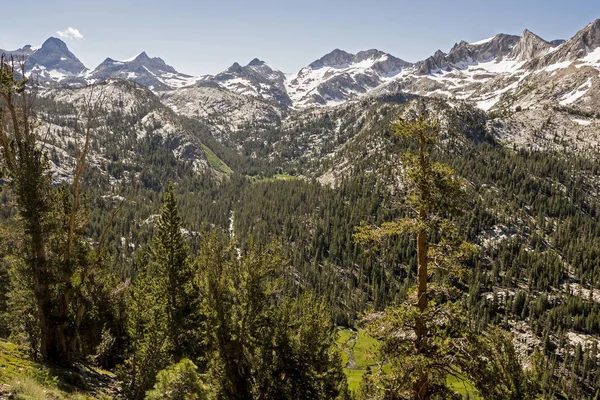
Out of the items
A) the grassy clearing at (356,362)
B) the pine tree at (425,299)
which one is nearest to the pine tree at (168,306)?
the pine tree at (425,299)

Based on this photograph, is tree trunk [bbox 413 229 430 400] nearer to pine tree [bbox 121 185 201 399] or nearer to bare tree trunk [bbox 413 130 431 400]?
bare tree trunk [bbox 413 130 431 400]

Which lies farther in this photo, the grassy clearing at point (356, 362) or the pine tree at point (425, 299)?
the grassy clearing at point (356, 362)

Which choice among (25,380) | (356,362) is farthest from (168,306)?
(356,362)

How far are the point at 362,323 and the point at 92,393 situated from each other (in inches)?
804

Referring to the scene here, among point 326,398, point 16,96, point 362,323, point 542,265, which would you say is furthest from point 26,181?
point 542,265

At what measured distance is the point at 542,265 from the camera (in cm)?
17638

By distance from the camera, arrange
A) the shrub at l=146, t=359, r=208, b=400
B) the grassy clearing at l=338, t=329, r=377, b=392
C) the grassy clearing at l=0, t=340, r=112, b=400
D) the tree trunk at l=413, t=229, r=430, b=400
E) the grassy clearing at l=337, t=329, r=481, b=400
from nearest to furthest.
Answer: the tree trunk at l=413, t=229, r=430, b=400, the grassy clearing at l=0, t=340, r=112, b=400, the shrub at l=146, t=359, r=208, b=400, the grassy clearing at l=337, t=329, r=481, b=400, the grassy clearing at l=338, t=329, r=377, b=392

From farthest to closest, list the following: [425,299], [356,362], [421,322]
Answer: [356,362], [425,299], [421,322]

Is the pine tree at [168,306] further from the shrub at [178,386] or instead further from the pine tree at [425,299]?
the pine tree at [425,299]

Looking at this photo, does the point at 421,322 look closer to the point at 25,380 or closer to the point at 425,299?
the point at 425,299

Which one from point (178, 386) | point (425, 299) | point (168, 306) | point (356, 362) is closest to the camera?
point (425, 299)

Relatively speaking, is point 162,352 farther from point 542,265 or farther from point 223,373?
point 542,265

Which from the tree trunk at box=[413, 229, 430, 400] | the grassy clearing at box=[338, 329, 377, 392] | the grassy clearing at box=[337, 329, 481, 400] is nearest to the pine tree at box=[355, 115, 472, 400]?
the tree trunk at box=[413, 229, 430, 400]

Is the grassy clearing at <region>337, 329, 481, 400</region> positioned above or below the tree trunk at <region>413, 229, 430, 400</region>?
below
